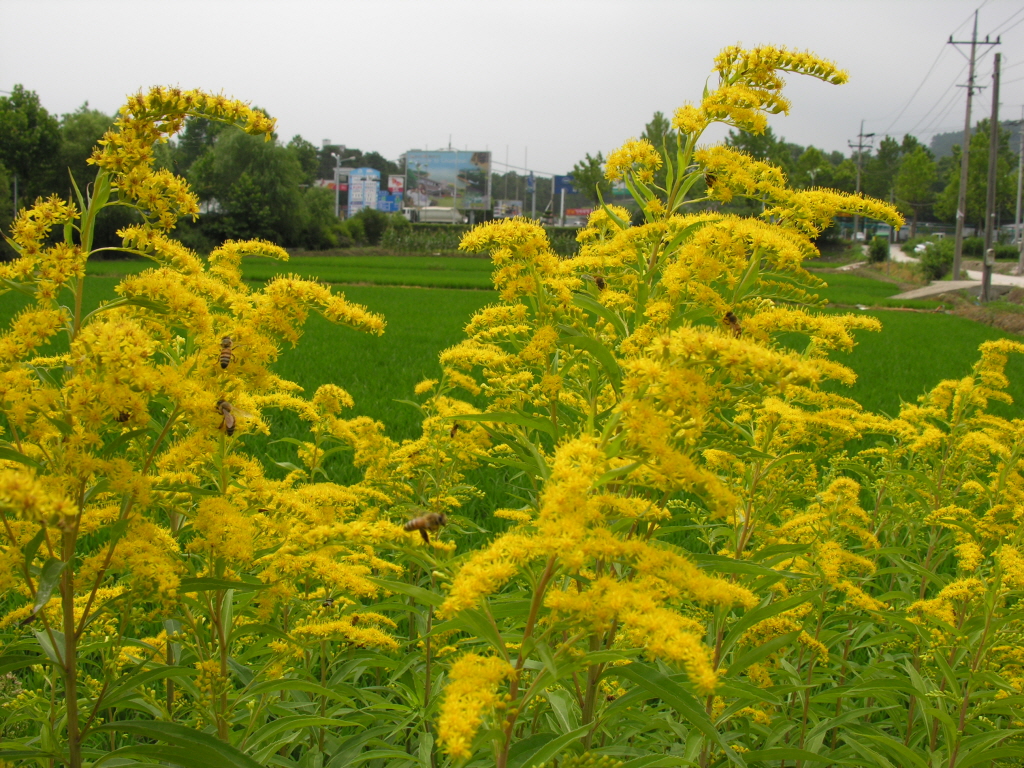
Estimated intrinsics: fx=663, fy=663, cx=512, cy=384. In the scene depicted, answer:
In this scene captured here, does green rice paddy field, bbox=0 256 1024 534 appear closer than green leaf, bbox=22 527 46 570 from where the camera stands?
No

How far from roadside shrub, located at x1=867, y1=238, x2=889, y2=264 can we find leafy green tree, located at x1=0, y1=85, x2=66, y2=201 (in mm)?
58886

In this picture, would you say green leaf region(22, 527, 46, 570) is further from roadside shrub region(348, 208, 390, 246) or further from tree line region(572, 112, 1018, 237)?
roadside shrub region(348, 208, 390, 246)

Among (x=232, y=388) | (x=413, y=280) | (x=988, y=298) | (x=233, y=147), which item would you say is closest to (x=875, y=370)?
(x=232, y=388)

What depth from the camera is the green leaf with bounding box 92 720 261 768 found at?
158cm

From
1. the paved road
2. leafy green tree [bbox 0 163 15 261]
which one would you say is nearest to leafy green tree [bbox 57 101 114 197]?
leafy green tree [bbox 0 163 15 261]

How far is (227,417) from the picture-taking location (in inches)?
72.3

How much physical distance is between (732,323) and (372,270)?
3908 cm

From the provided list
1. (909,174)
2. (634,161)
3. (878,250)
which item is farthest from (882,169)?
(634,161)

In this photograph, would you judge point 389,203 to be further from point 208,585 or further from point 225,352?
point 208,585

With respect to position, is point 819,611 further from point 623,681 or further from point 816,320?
point 816,320

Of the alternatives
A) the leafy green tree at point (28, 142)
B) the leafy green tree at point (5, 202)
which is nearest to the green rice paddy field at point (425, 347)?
the leafy green tree at point (5, 202)

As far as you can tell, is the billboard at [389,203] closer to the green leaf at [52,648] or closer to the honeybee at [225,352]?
the honeybee at [225,352]

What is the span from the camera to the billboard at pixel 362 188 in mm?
106125

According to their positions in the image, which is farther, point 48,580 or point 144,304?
point 144,304
